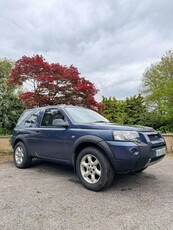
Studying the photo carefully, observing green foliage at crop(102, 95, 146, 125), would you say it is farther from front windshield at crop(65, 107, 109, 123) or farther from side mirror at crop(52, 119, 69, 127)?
side mirror at crop(52, 119, 69, 127)

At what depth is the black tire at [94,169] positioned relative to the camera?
326 centimetres

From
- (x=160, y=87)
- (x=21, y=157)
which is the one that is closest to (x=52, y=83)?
(x=21, y=157)

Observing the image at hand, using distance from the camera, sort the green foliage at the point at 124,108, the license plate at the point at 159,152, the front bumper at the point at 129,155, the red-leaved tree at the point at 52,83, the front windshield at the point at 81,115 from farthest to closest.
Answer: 1. the green foliage at the point at 124,108
2. the red-leaved tree at the point at 52,83
3. the front windshield at the point at 81,115
4. the license plate at the point at 159,152
5. the front bumper at the point at 129,155

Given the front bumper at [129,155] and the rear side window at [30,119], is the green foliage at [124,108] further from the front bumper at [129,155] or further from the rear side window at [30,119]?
the front bumper at [129,155]

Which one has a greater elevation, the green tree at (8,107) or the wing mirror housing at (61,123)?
the green tree at (8,107)

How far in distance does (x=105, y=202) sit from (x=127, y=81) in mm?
21416

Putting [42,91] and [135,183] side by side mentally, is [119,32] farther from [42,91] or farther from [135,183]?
[135,183]

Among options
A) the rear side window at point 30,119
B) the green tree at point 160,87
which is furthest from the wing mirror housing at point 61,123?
the green tree at point 160,87

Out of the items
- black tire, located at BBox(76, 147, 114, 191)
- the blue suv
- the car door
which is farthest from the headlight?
the car door

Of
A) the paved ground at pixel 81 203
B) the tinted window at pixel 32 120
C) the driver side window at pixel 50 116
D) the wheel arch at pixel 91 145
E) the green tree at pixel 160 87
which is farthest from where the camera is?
the green tree at pixel 160 87

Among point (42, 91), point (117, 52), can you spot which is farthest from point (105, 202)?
point (117, 52)

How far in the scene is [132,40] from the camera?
407 inches

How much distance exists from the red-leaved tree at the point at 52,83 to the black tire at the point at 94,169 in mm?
4501

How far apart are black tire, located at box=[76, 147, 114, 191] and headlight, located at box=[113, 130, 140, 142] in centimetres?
43
